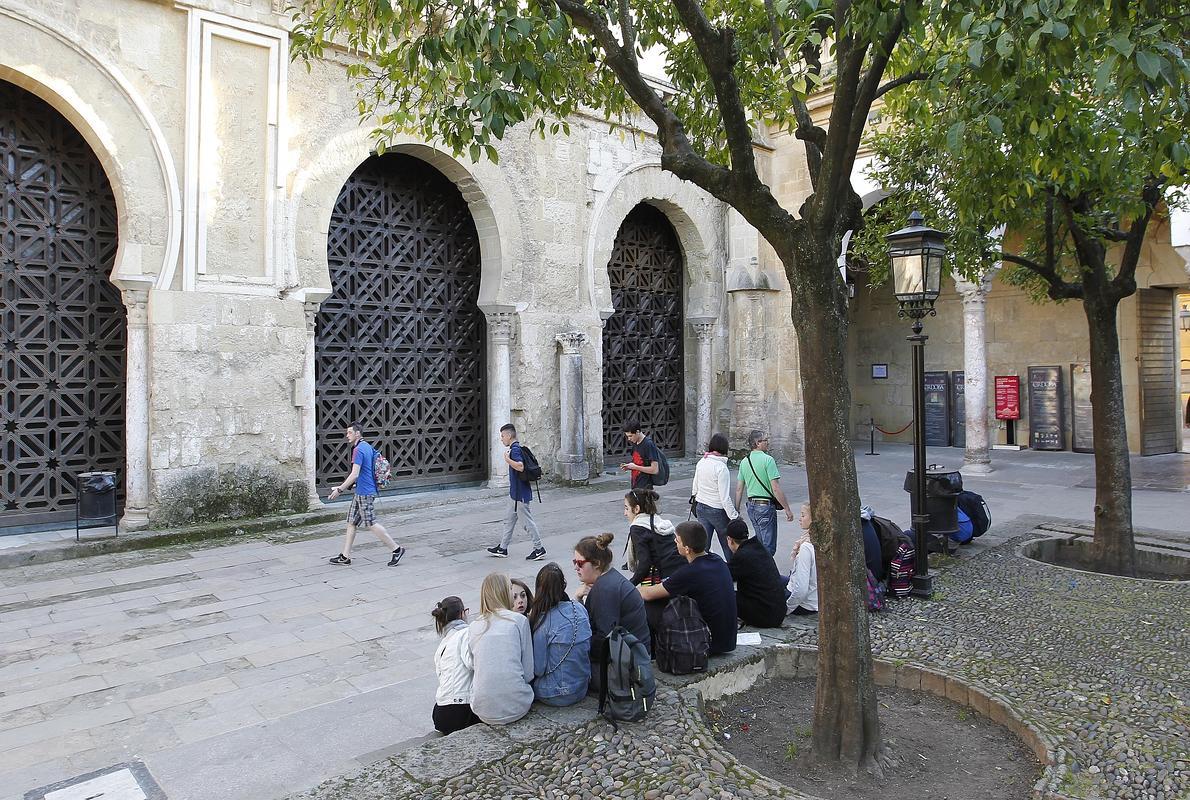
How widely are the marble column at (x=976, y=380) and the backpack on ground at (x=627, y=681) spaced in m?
11.9

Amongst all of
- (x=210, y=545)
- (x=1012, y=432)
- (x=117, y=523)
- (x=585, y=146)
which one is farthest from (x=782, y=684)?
(x=1012, y=432)

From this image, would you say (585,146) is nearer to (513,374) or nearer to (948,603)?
(513,374)

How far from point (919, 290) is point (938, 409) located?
13.8m

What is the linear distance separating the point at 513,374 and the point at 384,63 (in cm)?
654

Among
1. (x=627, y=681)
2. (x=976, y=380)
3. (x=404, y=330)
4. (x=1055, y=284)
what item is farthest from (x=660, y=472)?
(x=976, y=380)

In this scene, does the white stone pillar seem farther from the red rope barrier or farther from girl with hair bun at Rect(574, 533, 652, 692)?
the red rope barrier

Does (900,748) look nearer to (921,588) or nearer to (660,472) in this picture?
(921,588)

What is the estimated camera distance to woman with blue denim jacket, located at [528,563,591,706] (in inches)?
164

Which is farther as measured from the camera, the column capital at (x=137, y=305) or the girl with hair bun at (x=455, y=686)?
the column capital at (x=137, y=305)

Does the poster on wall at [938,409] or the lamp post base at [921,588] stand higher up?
the poster on wall at [938,409]

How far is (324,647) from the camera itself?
5738 mm

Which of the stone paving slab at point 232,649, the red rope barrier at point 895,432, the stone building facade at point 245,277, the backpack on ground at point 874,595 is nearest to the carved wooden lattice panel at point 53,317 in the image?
the stone building facade at point 245,277

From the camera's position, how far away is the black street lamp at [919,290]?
22.2ft

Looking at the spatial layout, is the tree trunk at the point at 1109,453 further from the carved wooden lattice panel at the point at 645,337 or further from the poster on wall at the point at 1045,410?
the poster on wall at the point at 1045,410
